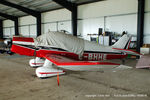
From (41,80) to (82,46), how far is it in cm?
189

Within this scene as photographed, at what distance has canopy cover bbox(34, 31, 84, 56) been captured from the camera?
4711 mm

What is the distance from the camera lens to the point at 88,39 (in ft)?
38.4

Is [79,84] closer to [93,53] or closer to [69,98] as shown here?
[69,98]

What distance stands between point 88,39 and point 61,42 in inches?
284

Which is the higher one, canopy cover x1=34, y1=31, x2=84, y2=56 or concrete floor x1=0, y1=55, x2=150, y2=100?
canopy cover x1=34, y1=31, x2=84, y2=56

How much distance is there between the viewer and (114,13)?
408 inches

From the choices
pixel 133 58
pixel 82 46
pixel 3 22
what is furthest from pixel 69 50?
pixel 3 22

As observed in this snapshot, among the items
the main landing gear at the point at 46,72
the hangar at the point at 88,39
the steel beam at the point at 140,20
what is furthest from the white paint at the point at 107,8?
the main landing gear at the point at 46,72

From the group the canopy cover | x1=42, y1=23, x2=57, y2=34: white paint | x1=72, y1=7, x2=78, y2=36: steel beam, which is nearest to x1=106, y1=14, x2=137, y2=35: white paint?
x1=72, y1=7, x2=78, y2=36: steel beam

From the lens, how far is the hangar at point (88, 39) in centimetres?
339

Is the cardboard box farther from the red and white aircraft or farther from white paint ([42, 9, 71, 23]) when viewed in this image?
white paint ([42, 9, 71, 23])

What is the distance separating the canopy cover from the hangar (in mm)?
1041

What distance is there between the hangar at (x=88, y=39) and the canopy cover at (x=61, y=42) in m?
1.04

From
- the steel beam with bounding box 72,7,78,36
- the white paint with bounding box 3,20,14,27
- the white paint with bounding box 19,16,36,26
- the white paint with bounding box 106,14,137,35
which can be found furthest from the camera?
the white paint with bounding box 3,20,14,27
